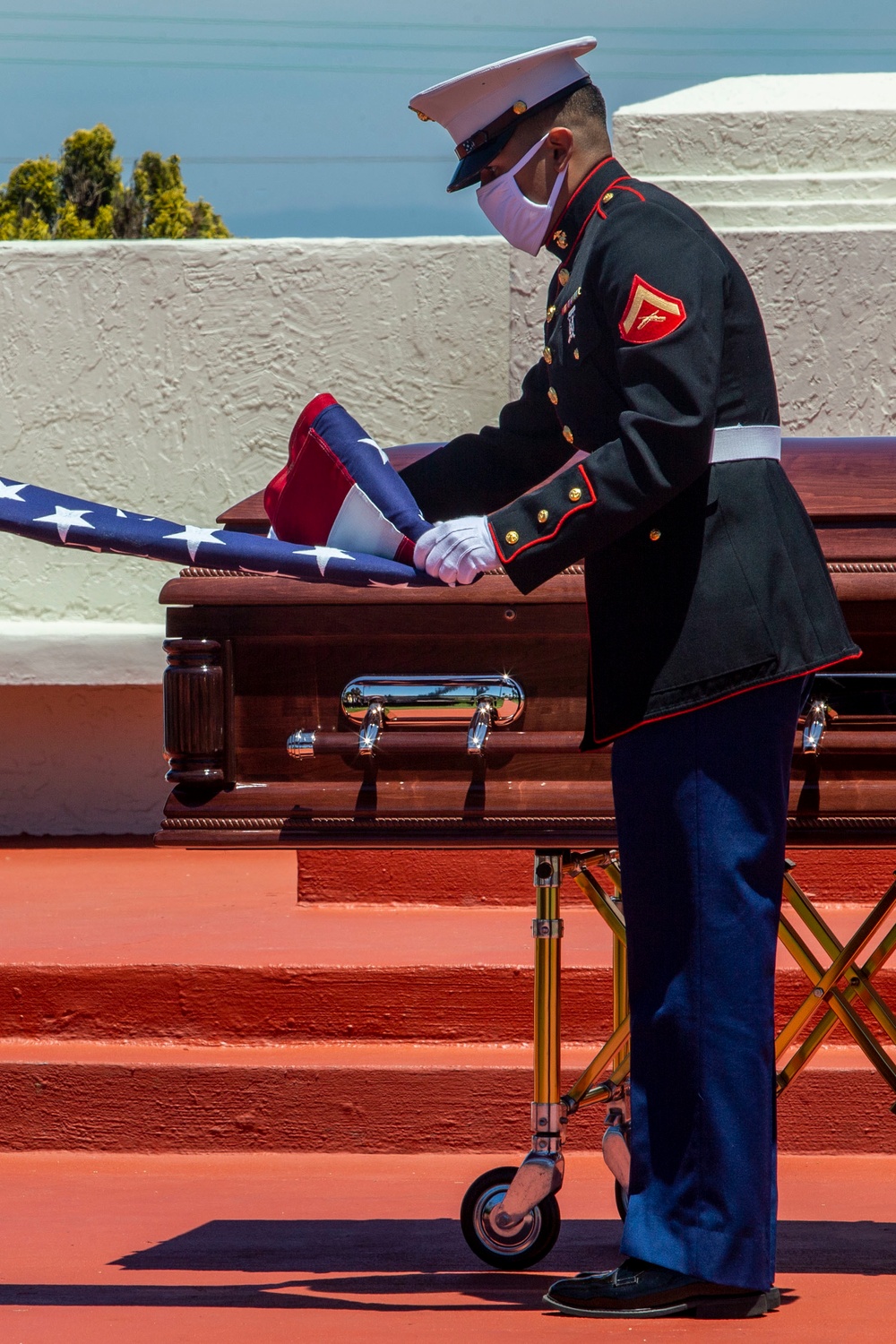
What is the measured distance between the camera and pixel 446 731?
275cm

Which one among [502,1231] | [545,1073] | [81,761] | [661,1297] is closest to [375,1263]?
[502,1231]

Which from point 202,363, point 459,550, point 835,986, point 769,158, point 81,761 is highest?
point 769,158

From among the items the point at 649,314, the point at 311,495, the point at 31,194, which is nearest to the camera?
the point at 649,314

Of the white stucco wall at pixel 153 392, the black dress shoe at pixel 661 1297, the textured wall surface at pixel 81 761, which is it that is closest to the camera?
the black dress shoe at pixel 661 1297

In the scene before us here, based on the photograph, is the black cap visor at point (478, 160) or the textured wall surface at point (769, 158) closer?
the black cap visor at point (478, 160)

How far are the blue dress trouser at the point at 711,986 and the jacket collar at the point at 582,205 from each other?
2.42 ft

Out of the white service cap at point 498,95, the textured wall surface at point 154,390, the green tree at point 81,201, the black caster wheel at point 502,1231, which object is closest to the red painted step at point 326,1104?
the black caster wheel at point 502,1231

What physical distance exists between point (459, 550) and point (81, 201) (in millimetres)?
24713

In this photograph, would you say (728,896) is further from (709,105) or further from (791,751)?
(709,105)

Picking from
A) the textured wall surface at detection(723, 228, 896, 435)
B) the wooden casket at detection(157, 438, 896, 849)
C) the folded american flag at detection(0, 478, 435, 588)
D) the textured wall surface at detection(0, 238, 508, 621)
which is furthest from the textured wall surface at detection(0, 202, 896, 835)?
the folded american flag at detection(0, 478, 435, 588)

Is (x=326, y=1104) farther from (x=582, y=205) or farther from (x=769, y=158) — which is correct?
(x=769, y=158)

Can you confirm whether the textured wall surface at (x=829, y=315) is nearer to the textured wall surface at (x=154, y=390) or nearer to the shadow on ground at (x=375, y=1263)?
the textured wall surface at (x=154, y=390)

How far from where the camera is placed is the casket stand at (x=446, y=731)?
8.85 ft

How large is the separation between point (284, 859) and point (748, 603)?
450 centimetres
